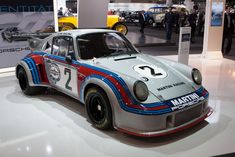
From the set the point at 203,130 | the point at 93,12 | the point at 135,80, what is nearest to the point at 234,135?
the point at 203,130

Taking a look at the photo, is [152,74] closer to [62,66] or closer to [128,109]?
[128,109]

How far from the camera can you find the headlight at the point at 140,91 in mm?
3141

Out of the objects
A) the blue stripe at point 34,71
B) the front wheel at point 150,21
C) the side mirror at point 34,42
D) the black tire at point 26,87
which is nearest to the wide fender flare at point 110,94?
the blue stripe at point 34,71

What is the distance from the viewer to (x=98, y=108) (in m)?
3.56

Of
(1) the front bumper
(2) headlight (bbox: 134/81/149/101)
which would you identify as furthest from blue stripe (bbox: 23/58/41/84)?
(2) headlight (bbox: 134/81/149/101)

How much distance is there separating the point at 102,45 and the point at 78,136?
1425 mm

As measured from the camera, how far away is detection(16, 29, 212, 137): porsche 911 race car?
3.12 meters

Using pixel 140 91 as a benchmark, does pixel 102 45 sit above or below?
above

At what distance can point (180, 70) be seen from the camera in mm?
3939

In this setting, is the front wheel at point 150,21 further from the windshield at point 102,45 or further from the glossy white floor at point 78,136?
the windshield at point 102,45

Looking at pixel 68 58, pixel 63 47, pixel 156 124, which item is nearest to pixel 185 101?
pixel 156 124

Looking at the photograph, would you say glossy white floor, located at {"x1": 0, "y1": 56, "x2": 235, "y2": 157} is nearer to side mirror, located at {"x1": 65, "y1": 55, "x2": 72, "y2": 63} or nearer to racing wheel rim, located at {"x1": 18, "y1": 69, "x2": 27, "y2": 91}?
racing wheel rim, located at {"x1": 18, "y1": 69, "x2": 27, "y2": 91}

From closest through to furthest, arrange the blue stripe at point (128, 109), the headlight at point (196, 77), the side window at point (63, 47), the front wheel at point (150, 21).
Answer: the blue stripe at point (128, 109), the headlight at point (196, 77), the side window at point (63, 47), the front wheel at point (150, 21)

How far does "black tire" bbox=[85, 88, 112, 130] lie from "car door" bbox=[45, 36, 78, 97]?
17.2 inches
